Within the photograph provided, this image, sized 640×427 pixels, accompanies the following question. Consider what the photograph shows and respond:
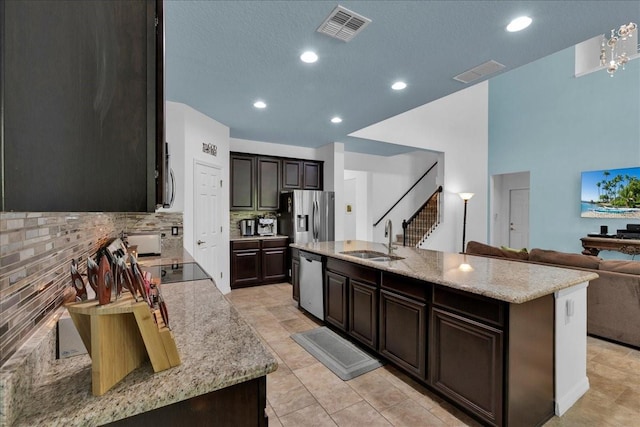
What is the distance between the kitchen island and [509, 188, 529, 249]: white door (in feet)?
20.3

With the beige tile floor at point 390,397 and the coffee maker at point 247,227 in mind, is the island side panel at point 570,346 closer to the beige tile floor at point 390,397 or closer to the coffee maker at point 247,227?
the beige tile floor at point 390,397

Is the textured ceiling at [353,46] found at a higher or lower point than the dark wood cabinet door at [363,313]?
higher

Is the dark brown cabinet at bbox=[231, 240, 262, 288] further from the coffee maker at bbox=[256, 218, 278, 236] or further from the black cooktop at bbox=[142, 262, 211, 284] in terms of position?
the black cooktop at bbox=[142, 262, 211, 284]

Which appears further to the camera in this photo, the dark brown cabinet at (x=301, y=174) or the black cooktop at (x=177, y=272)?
the dark brown cabinet at (x=301, y=174)

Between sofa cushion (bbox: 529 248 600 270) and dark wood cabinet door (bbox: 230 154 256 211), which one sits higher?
dark wood cabinet door (bbox: 230 154 256 211)

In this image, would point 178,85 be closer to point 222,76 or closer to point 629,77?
point 222,76

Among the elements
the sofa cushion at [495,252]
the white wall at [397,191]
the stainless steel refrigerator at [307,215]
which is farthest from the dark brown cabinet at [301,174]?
the sofa cushion at [495,252]

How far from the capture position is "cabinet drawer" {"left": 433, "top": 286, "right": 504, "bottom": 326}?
175 centimetres

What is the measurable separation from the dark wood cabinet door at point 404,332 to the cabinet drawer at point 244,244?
3201 millimetres

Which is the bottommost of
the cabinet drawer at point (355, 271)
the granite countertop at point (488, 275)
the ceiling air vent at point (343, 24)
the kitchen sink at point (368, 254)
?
the cabinet drawer at point (355, 271)

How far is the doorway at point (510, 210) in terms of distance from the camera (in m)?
7.59

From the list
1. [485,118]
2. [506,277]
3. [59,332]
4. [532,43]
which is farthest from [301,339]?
[485,118]

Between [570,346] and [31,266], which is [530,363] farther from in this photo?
[31,266]

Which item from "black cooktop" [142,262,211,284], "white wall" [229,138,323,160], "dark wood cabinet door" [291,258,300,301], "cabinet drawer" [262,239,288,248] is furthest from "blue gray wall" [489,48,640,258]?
"black cooktop" [142,262,211,284]
